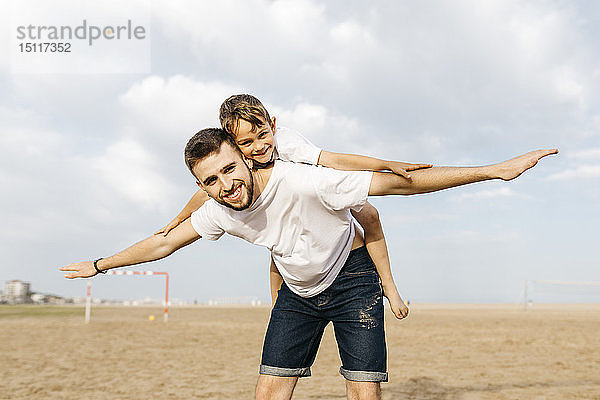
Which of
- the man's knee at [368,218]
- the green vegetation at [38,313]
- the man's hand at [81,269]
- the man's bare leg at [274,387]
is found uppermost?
the man's knee at [368,218]

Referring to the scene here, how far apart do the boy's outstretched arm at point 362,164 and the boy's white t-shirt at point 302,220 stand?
0.46 ft

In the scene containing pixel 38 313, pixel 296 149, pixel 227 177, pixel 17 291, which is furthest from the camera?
pixel 17 291

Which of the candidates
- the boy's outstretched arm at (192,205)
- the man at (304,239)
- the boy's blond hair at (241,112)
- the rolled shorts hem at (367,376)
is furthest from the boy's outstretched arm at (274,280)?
the boy's blond hair at (241,112)

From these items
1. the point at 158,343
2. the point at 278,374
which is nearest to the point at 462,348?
the point at 158,343

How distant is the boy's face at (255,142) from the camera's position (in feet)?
Result: 11.1

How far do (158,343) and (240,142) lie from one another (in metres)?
10.1

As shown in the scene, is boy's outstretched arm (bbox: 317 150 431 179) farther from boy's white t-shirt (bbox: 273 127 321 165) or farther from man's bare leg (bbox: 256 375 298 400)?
man's bare leg (bbox: 256 375 298 400)

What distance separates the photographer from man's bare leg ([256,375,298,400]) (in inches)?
134

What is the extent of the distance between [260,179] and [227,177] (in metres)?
0.24

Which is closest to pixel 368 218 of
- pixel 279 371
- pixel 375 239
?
pixel 375 239

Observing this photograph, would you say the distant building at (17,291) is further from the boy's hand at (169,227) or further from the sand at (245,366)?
the boy's hand at (169,227)

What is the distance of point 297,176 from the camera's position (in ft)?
9.82

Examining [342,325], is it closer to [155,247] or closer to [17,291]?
[155,247]

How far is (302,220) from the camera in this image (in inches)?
121
